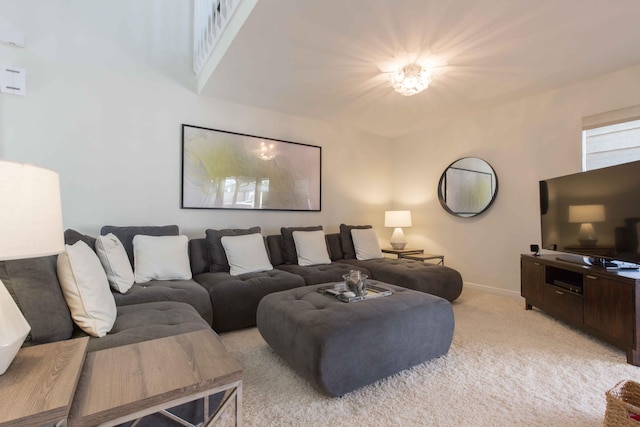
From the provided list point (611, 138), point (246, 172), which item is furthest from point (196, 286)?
point (611, 138)

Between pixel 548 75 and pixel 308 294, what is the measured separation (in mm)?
3088

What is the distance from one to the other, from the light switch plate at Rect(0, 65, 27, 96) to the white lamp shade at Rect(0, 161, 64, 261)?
2.68m

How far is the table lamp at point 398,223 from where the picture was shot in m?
4.48

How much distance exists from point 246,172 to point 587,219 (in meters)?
3.40

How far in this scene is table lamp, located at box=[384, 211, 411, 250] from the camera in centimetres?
448

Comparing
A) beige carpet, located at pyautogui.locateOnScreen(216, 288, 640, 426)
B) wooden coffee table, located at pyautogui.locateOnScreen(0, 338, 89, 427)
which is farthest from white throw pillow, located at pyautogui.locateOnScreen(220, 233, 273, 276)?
wooden coffee table, located at pyautogui.locateOnScreen(0, 338, 89, 427)

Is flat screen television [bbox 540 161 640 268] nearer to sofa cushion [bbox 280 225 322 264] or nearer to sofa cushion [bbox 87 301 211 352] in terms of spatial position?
sofa cushion [bbox 280 225 322 264]

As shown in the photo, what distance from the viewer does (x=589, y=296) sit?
2340 millimetres

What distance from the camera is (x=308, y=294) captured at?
84.1 inches

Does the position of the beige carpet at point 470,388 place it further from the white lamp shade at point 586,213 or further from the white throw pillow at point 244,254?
the white lamp shade at point 586,213

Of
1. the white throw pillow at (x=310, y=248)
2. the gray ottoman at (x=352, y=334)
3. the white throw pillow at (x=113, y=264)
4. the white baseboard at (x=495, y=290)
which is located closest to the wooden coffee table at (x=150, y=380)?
the gray ottoman at (x=352, y=334)

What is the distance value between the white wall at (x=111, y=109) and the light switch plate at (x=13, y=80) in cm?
4

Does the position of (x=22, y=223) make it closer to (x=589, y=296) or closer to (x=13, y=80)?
(x=13, y=80)

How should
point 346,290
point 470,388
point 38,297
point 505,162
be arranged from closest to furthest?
1. point 38,297
2. point 470,388
3. point 346,290
4. point 505,162
